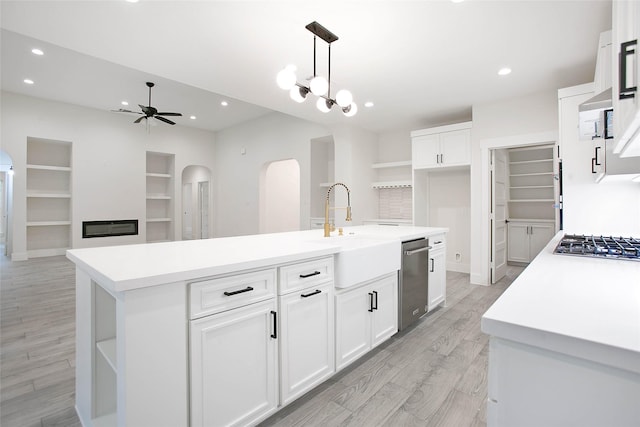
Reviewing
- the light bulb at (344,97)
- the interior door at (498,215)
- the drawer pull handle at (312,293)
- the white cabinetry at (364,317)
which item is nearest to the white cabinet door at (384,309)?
the white cabinetry at (364,317)

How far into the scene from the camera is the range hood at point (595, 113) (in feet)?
4.62

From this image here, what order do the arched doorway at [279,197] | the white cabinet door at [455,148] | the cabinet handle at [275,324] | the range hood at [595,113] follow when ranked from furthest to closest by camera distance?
the arched doorway at [279,197], the white cabinet door at [455,148], the cabinet handle at [275,324], the range hood at [595,113]

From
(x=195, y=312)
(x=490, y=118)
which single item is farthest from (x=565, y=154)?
(x=195, y=312)

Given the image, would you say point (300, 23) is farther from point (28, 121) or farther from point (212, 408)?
point (28, 121)

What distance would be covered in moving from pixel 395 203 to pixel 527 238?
2480mm

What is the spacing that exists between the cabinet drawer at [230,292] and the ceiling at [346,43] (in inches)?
81.7

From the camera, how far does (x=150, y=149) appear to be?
26.2ft

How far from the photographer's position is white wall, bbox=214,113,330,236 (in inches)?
261

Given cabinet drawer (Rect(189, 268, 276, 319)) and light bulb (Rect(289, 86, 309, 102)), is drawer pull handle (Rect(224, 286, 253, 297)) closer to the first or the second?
cabinet drawer (Rect(189, 268, 276, 319))

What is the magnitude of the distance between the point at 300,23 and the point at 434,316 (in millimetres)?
3054

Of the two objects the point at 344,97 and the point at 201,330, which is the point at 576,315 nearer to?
the point at 201,330

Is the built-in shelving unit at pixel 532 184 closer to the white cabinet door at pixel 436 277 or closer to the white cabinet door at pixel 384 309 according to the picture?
the white cabinet door at pixel 436 277

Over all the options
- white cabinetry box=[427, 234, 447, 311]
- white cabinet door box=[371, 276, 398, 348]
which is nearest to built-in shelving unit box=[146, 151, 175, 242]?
white cabinetry box=[427, 234, 447, 311]

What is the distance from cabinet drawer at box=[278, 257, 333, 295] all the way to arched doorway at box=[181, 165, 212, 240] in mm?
8467
